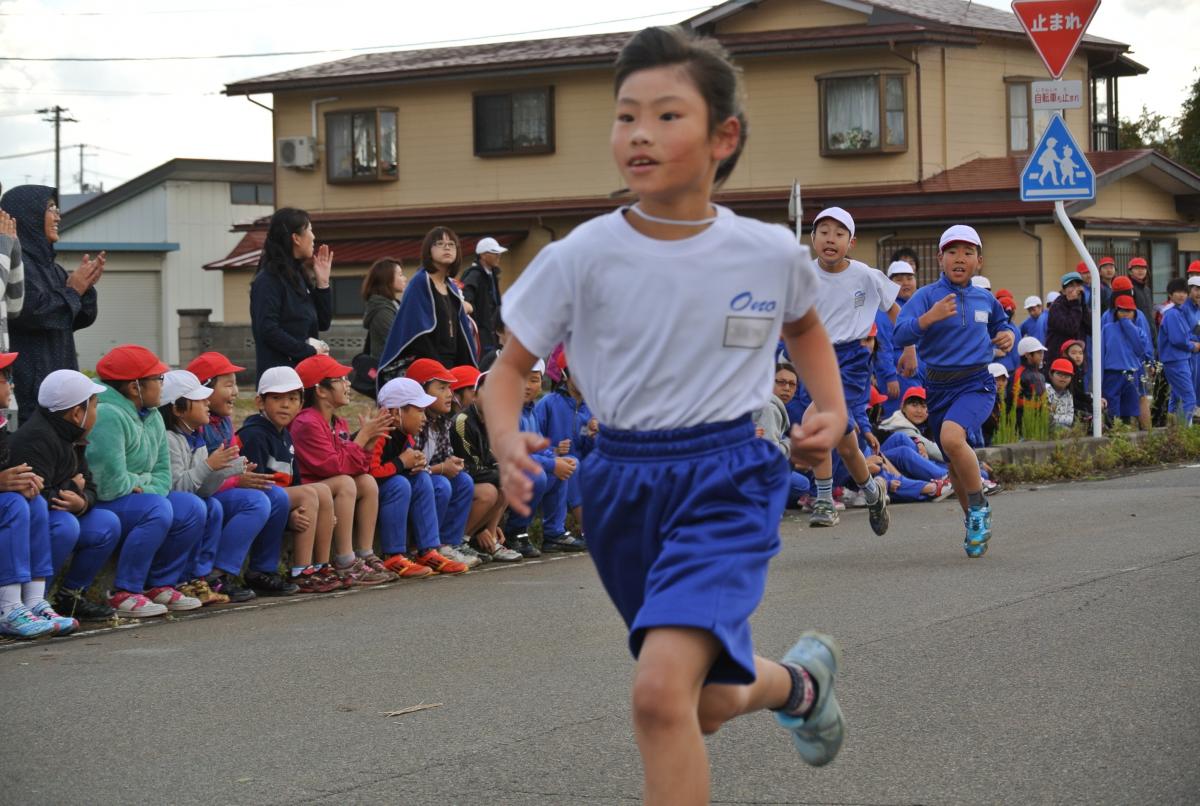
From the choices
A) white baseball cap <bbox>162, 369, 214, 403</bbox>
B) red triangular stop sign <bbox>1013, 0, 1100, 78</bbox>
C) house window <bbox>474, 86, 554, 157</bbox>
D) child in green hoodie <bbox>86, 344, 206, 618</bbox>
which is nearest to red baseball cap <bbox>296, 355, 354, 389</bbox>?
white baseball cap <bbox>162, 369, 214, 403</bbox>

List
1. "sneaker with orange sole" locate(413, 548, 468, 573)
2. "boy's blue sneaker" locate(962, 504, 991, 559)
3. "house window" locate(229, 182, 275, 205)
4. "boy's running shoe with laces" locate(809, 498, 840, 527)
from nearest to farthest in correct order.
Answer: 1. "boy's blue sneaker" locate(962, 504, 991, 559)
2. "sneaker with orange sole" locate(413, 548, 468, 573)
3. "boy's running shoe with laces" locate(809, 498, 840, 527)
4. "house window" locate(229, 182, 275, 205)

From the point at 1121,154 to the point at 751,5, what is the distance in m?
8.39

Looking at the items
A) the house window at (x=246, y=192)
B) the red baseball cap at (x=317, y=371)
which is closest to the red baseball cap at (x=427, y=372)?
the red baseball cap at (x=317, y=371)

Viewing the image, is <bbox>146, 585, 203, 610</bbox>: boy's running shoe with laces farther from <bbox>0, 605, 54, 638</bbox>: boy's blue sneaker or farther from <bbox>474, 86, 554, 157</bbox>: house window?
<bbox>474, 86, 554, 157</bbox>: house window

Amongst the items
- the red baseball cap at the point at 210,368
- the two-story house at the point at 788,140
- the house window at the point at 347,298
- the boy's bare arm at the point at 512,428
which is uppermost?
the two-story house at the point at 788,140

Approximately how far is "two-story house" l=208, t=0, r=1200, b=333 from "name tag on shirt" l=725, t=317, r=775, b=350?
28569 millimetres

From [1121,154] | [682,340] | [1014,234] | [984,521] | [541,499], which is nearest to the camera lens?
[682,340]

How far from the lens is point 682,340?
4148mm

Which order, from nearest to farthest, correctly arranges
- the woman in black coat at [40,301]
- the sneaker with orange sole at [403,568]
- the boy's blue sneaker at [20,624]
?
the boy's blue sneaker at [20,624]
the woman in black coat at [40,301]
the sneaker with orange sole at [403,568]

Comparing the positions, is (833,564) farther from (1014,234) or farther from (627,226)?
(1014,234)

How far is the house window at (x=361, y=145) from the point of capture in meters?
37.2

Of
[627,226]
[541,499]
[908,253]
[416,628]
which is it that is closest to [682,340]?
[627,226]

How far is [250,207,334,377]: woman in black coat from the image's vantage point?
37.6 feet

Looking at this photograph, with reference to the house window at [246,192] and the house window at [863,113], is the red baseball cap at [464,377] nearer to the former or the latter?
the house window at [863,113]
